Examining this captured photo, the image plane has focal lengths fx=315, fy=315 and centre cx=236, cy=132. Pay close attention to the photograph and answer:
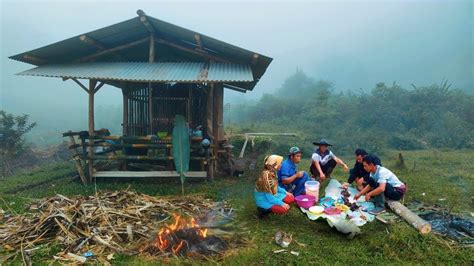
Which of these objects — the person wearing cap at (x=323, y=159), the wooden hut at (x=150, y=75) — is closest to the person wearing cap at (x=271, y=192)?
the person wearing cap at (x=323, y=159)

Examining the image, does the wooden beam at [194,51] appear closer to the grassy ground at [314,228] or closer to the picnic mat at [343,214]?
the grassy ground at [314,228]

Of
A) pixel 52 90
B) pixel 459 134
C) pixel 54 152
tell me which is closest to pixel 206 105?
pixel 54 152

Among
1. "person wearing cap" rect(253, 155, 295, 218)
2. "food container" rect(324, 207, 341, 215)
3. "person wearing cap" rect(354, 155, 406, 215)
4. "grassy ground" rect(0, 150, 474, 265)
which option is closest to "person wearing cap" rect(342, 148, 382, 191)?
"person wearing cap" rect(354, 155, 406, 215)

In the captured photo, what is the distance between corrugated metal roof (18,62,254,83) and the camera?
8.94m

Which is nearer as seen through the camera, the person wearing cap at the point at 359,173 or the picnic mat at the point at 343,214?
the picnic mat at the point at 343,214

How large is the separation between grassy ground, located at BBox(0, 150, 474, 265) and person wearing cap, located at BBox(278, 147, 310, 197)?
0.50 metres

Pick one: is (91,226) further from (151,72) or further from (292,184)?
(151,72)

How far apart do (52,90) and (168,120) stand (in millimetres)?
83626

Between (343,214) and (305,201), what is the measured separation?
0.77 m

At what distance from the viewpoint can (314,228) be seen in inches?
239

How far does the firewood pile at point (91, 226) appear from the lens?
5.11 meters

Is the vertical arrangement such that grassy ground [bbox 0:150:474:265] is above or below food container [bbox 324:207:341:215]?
below

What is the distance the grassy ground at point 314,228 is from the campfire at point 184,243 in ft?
0.86

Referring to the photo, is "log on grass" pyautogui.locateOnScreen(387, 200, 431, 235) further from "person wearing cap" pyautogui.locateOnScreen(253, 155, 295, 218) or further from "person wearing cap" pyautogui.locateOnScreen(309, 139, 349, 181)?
"person wearing cap" pyautogui.locateOnScreen(309, 139, 349, 181)
